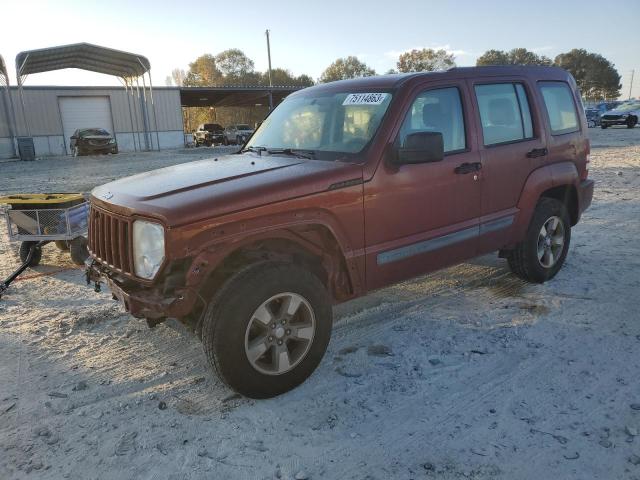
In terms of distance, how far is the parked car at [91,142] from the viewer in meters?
26.2

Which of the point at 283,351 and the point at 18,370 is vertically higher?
the point at 283,351

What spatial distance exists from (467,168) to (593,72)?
90084 mm

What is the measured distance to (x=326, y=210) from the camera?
10.5 feet

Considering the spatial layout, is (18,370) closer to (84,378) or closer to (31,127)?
(84,378)

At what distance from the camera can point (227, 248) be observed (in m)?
2.88

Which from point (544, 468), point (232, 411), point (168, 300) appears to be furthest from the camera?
point (232, 411)

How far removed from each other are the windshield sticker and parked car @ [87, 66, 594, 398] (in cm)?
2

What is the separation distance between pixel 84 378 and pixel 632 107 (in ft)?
119

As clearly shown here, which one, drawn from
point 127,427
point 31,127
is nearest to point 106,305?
point 127,427

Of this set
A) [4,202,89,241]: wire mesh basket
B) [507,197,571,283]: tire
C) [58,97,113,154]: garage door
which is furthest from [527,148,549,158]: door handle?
[58,97,113,154]: garage door

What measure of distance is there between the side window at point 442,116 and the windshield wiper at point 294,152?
770mm

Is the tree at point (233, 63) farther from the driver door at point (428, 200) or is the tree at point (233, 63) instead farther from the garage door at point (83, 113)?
the driver door at point (428, 200)

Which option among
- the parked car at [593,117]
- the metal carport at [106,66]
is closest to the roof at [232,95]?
the metal carport at [106,66]

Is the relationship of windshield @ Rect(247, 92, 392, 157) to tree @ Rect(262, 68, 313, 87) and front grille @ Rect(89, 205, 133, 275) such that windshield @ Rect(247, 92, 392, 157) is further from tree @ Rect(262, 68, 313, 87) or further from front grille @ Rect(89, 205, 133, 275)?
tree @ Rect(262, 68, 313, 87)
